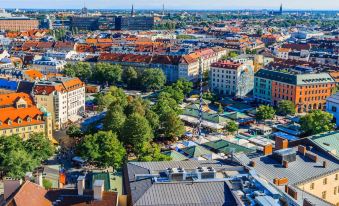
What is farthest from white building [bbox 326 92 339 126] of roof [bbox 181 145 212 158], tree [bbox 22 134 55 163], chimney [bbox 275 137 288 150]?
tree [bbox 22 134 55 163]

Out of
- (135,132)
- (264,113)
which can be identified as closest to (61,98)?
(135,132)

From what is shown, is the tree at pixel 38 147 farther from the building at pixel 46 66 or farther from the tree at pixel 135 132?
the building at pixel 46 66

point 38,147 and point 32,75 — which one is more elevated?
point 32,75

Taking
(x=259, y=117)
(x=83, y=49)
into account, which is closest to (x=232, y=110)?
(x=259, y=117)

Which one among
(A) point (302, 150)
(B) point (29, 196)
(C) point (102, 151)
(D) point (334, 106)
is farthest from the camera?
(D) point (334, 106)

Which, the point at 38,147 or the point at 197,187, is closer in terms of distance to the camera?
the point at 197,187

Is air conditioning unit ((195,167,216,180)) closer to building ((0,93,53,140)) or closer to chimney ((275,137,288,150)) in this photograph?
chimney ((275,137,288,150))

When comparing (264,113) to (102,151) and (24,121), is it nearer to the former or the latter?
(102,151)

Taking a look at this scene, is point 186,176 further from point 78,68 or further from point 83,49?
point 83,49
